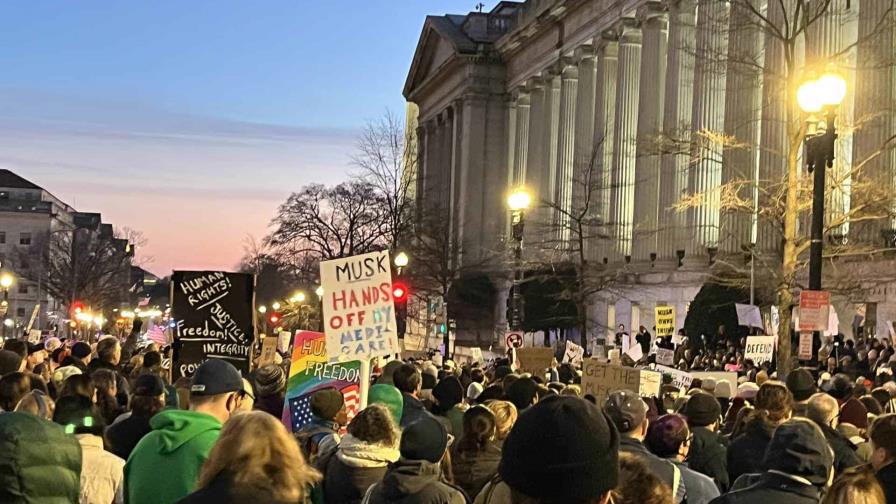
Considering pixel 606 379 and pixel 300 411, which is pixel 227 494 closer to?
pixel 300 411

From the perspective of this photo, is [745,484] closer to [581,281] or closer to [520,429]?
[520,429]

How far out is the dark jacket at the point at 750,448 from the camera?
890cm

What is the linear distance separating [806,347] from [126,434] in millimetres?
12101

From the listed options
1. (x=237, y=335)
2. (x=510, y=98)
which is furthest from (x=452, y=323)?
(x=237, y=335)

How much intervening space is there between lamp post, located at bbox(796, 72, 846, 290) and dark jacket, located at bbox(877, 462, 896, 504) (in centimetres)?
1019

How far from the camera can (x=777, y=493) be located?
6.16 metres

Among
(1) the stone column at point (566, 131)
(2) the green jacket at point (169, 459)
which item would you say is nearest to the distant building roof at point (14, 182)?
(1) the stone column at point (566, 131)

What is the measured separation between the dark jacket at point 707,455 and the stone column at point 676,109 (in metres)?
38.7

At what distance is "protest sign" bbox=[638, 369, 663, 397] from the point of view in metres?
14.9

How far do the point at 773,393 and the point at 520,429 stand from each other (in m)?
6.06

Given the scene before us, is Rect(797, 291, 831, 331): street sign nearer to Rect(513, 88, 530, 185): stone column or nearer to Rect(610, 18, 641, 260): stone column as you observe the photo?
Rect(610, 18, 641, 260): stone column

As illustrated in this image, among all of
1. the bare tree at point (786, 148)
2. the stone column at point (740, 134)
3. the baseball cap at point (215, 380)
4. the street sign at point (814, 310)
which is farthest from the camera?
the stone column at point (740, 134)

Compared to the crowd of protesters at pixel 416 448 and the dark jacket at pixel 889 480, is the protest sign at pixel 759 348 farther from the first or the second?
the dark jacket at pixel 889 480

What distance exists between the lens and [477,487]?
8.60 metres
